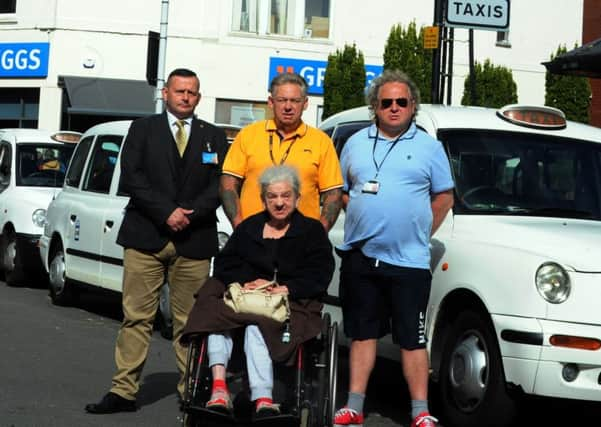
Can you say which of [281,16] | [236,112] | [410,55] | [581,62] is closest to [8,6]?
[236,112]

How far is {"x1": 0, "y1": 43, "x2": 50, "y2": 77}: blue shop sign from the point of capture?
30.9 m

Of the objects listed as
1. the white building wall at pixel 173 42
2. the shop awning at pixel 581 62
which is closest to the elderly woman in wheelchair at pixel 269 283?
the shop awning at pixel 581 62

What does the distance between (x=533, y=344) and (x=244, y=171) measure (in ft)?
6.26

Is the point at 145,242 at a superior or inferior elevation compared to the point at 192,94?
inferior

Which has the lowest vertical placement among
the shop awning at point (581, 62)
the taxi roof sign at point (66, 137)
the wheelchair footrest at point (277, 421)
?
the wheelchair footrest at point (277, 421)

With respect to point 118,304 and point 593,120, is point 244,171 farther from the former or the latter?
point 593,120

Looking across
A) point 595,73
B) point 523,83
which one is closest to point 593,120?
point 523,83

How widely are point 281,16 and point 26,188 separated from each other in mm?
15278

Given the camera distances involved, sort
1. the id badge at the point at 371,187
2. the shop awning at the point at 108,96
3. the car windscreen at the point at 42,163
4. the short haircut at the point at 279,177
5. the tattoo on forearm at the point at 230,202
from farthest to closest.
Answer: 1. the shop awning at the point at 108,96
2. the car windscreen at the point at 42,163
3. the tattoo on forearm at the point at 230,202
4. the id badge at the point at 371,187
5. the short haircut at the point at 279,177

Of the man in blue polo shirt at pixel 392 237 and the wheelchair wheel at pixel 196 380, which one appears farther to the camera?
the man in blue polo shirt at pixel 392 237

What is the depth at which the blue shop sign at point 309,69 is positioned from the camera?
102ft

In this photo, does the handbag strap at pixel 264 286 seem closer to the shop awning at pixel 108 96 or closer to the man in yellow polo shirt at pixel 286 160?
the man in yellow polo shirt at pixel 286 160

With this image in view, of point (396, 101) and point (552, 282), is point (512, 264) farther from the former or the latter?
point (396, 101)

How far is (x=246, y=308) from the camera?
6906mm
